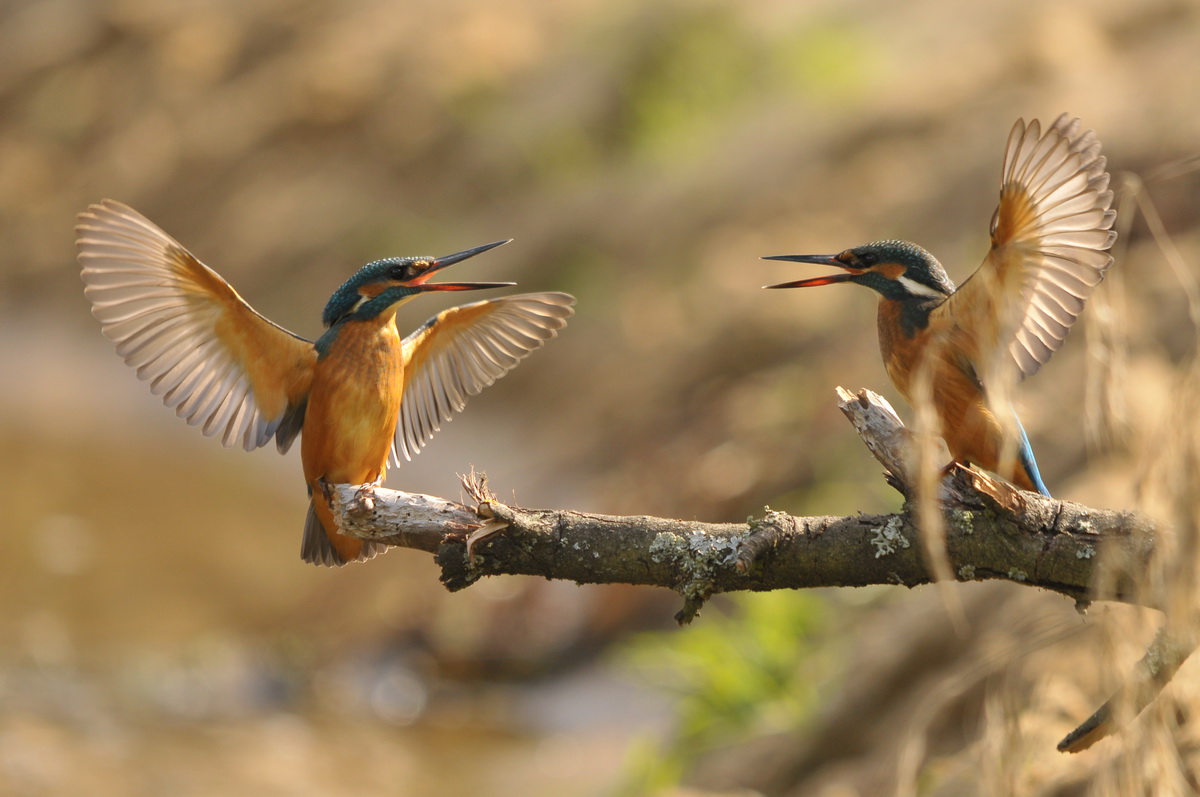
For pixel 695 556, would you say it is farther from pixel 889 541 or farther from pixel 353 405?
pixel 353 405

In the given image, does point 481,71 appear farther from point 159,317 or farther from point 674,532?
point 674,532

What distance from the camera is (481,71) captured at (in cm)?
1553

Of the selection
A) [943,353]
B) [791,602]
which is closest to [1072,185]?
[943,353]

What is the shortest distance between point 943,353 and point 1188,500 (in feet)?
3.17

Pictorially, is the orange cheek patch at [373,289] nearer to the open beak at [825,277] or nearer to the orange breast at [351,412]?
the orange breast at [351,412]

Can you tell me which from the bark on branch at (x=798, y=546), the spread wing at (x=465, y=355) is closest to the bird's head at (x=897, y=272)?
the bark on branch at (x=798, y=546)

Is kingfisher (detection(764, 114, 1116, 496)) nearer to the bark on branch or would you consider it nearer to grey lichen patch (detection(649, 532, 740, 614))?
the bark on branch

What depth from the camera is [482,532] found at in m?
2.61

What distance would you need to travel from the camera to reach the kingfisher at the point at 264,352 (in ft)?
11.8

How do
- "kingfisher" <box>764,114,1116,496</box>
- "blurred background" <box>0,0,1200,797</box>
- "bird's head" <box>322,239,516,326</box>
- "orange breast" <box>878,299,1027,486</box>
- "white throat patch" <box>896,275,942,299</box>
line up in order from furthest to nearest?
"blurred background" <box>0,0,1200,797</box> → "bird's head" <box>322,239,516,326</box> → "white throat patch" <box>896,275,942,299</box> → "orange breast" <box>878,299,1027,486</box> → "kingfisher" <box>764,114,1116,496</box>

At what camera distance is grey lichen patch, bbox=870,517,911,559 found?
2635 mm

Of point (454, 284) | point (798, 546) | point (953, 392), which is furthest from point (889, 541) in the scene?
point (454, 284)

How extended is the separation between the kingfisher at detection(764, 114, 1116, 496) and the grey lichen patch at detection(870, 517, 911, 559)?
255 mm

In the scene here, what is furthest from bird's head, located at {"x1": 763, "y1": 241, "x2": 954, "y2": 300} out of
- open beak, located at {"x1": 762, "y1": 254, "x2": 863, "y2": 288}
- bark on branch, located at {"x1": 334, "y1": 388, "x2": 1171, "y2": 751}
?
bark on branch, located at {"x1": 334, "y1": 388, "x2": 1171, "y2": 751}
